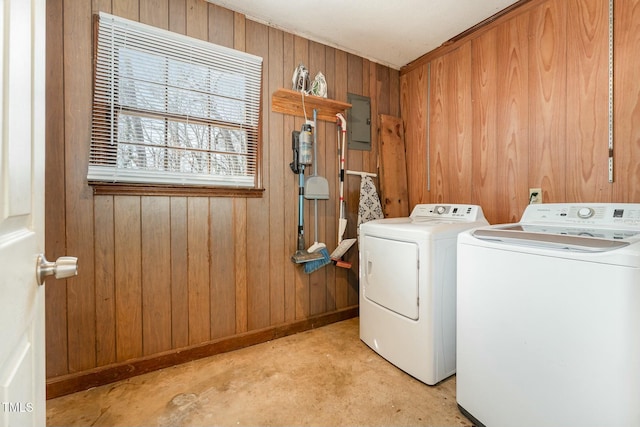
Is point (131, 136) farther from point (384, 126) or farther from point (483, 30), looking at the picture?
point (483, 30)

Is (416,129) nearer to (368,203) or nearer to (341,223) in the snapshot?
(368,203)

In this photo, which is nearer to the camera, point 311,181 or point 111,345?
point 111,345

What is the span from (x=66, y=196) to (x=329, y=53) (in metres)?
2.09

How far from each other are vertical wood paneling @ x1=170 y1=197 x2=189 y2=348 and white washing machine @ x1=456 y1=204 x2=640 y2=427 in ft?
5.30

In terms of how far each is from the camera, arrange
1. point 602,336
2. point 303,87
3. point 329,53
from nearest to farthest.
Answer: point 602,336
point 303,87
point 329,53

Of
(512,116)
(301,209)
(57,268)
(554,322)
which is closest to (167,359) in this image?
(301,209)

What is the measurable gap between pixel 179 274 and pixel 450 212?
6.21 ft

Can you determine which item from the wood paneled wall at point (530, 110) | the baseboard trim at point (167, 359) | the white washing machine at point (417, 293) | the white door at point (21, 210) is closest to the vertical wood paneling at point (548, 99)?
the wood paneled wall at point (530, 110)

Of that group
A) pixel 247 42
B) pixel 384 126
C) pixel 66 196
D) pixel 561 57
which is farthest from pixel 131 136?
pixel 561 57

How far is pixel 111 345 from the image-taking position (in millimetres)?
1620

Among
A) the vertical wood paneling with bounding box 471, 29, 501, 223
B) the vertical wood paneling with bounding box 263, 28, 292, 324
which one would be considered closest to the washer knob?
the vertical wood paneling with bounding box 471, 29, 501, 223

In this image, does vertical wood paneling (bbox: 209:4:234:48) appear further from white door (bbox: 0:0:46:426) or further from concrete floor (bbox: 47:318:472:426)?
concrete floor (bbox: 47:318:472:426)

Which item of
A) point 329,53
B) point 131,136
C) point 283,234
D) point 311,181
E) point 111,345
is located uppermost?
point 329,53

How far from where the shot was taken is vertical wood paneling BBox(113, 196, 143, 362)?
→ 163 centimetres
